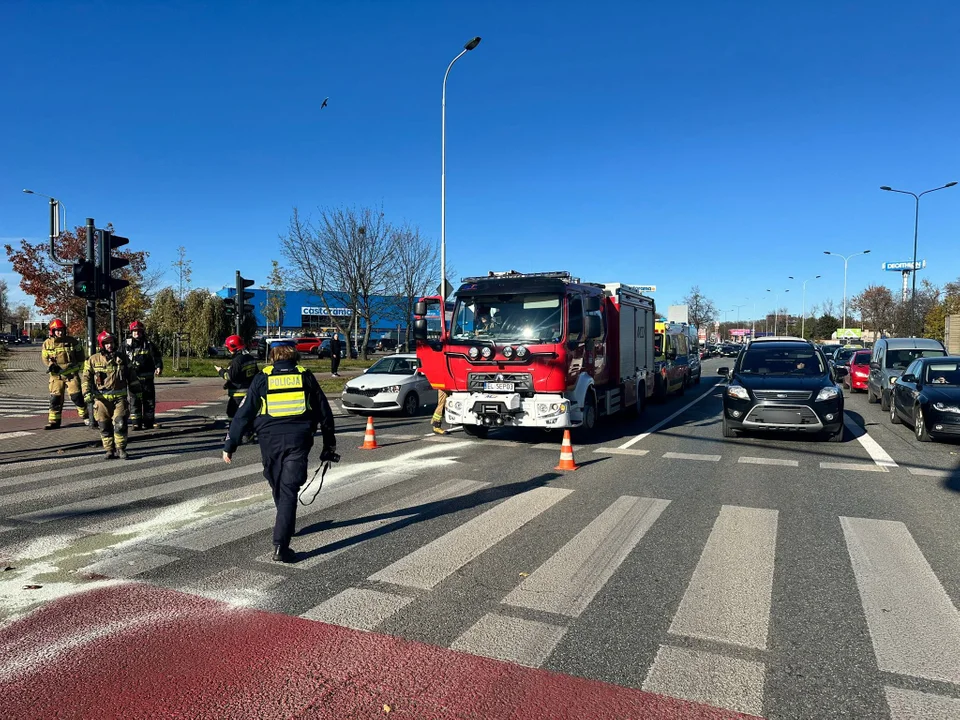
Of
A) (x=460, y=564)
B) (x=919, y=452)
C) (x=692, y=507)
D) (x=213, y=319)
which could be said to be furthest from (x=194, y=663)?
(x=213, y=319)

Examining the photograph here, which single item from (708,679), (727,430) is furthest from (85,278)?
(708,679)

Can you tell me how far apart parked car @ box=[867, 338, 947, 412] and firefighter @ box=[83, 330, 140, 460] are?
17.0 metres

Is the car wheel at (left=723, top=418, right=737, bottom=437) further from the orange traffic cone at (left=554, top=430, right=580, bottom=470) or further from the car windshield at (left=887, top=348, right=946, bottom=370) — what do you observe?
the car windshield at (left=887, top=348, right=946, bottom=370)

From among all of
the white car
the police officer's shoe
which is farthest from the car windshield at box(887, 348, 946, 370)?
the police officer's shoe

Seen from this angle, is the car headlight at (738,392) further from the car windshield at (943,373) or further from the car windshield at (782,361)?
the car windshield at (943,373)

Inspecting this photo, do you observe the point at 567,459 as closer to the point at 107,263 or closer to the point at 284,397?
the point at 284,397

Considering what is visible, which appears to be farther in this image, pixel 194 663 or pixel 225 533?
pixel 225 533

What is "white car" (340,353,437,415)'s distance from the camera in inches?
592

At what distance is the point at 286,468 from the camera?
5.09 metres

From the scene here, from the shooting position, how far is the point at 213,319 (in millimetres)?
44344

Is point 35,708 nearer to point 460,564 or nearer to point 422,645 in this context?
point 422,645

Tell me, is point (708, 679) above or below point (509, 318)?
below

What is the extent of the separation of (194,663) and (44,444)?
30.6 ft

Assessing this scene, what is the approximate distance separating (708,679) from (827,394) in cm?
878
